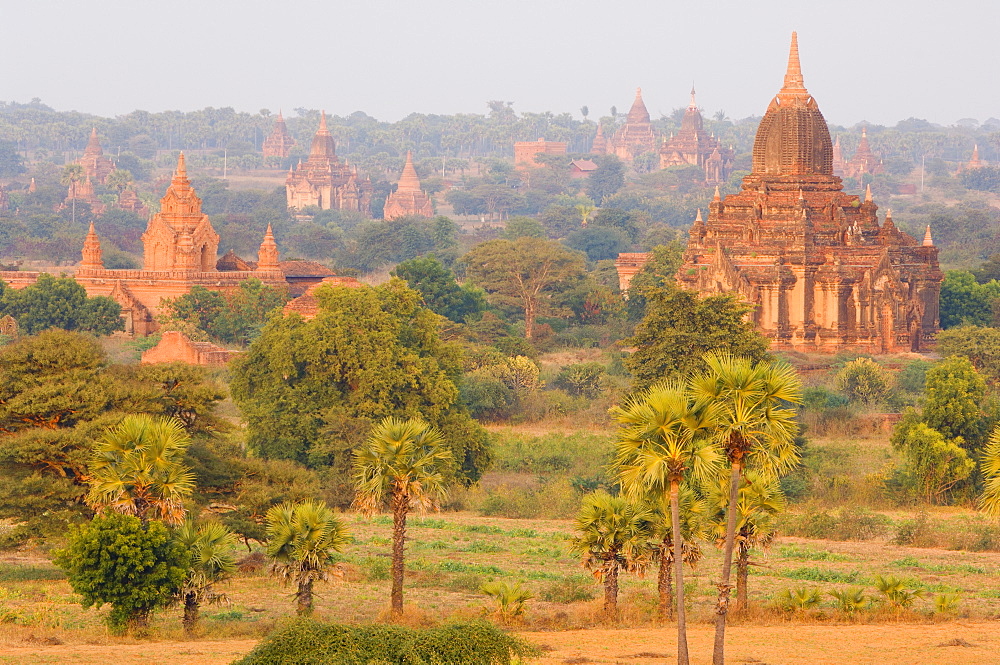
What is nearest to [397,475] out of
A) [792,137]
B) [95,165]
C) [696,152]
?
[792,137]

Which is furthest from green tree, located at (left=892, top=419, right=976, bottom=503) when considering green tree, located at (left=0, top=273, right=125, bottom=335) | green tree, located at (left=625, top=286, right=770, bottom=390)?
green tree, located at (left=0, top=273, right=125, bottom=335)

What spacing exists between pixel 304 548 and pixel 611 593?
4324 millimetres

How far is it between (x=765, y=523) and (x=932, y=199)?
160 meters

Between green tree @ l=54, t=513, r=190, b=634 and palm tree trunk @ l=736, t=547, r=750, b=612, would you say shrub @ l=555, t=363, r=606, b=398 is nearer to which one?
palm tree trunk @ l=736, t=547, r=750, b=612

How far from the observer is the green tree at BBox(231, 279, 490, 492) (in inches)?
1548

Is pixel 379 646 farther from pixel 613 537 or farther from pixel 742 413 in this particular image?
pixel 613 537

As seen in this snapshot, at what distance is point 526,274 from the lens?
70562 millimetres

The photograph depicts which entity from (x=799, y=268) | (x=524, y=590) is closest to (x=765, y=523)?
(x=524, y=590)

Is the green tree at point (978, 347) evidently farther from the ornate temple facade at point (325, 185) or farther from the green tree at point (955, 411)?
the ornate temple facade at point (325, 185)

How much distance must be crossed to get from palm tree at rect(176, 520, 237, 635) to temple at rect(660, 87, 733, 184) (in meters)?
154

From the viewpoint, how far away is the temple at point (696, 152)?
181500 mm

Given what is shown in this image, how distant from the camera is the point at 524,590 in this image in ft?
92.0

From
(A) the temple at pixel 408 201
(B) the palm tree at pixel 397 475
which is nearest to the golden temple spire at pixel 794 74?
(B) the palm tree at pixel 397 475

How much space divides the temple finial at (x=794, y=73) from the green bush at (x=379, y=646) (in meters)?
42.3
